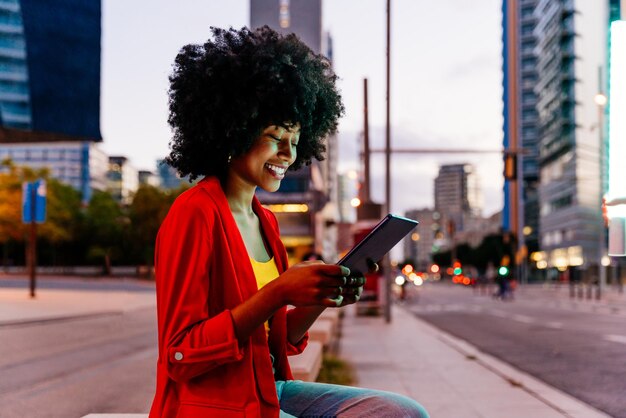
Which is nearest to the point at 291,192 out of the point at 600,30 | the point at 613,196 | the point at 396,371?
the point at 600,30

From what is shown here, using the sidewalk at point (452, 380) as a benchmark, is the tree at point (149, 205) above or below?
above

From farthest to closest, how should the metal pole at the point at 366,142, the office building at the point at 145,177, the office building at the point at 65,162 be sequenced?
the office building at the point at 65,162 < the office building at the point at 145,177 < the metal pole at the point at 366,142

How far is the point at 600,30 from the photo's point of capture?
3770 inches

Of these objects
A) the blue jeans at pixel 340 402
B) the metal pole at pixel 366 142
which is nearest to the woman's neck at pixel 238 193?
the blue jeans at pixel 340 402

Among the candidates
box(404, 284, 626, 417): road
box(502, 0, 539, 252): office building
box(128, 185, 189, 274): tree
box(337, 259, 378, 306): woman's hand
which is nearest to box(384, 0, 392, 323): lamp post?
box(404, 284, 626, 417): road

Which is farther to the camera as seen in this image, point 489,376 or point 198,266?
point 489,376

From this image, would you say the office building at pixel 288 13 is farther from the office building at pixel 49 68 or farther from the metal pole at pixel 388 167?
the metal pole at pixel 388 167

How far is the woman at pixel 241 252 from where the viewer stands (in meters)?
1.93

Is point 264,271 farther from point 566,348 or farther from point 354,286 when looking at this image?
point 566,348

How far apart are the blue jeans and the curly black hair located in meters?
0.75

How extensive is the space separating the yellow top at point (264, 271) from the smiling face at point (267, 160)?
0.82ft

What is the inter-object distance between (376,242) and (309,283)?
12.0 inches

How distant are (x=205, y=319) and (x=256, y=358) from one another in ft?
0.68

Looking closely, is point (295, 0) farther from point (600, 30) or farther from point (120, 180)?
point (120, 180)
